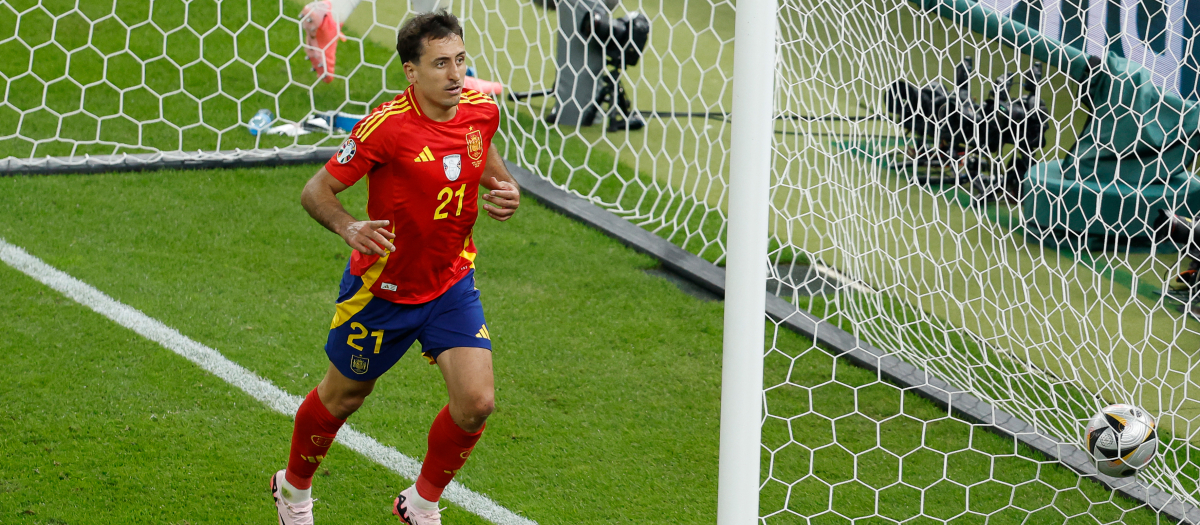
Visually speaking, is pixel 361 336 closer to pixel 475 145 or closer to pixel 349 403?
pixel 349 403

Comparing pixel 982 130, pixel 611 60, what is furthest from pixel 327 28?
pixel 982 130

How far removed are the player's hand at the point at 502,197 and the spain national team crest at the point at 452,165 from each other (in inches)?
3.5

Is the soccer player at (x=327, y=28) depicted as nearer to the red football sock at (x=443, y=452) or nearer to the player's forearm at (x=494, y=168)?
the player's forearm at (x=494, y=168)

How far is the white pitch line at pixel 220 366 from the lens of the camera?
10.8ft

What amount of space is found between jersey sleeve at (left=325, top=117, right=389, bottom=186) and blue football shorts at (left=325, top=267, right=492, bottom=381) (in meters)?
0.30

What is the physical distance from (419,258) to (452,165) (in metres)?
0.26

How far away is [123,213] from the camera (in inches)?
209

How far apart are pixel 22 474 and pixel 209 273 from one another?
1661 mm

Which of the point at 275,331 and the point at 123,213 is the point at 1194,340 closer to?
the point at 275,331

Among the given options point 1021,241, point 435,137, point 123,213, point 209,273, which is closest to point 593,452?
point 435,137

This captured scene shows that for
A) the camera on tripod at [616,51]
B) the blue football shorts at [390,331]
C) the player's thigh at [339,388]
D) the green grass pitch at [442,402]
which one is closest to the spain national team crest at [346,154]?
the blue football shorts at [390,331]

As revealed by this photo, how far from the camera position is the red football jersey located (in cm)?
275

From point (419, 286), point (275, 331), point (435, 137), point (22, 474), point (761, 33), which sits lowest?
point (275, 331)

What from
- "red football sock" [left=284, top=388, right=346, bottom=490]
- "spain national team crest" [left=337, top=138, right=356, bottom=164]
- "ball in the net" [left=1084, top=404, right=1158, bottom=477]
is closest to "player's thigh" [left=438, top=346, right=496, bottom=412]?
"red football sock" [left=284, top=388, right=346, bottom=490]
